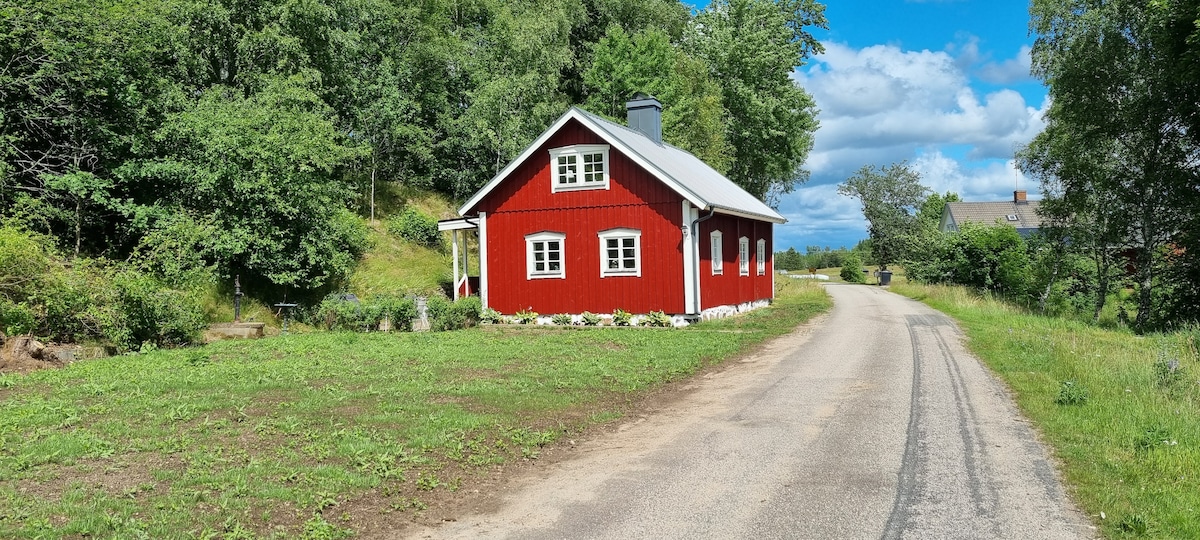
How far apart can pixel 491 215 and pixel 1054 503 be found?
18.3m

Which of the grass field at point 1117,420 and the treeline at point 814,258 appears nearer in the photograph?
the grass field at point 1117,420

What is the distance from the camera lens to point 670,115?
39156mm

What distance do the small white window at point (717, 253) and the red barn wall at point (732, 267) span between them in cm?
15

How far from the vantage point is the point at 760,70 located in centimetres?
4469

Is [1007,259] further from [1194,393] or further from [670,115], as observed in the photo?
[1194,393]

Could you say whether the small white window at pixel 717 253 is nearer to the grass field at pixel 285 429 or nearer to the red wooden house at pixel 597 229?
the red wooden house at pixel 597 229

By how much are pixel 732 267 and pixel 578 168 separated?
614 centimetres

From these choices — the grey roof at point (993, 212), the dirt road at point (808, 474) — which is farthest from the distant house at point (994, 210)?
the dirt road at point (808, 474)

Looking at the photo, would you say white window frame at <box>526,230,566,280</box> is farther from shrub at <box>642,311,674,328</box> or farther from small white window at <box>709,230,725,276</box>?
small white window at <box>709,230,725,276</box>

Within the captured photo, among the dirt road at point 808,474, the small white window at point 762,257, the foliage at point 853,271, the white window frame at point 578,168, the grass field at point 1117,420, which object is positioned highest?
the white window frame at point 578,168

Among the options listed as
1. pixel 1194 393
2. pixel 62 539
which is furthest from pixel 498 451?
pixel 1194 393

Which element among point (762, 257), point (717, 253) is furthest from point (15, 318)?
point (762, 257)

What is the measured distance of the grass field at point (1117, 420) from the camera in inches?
210

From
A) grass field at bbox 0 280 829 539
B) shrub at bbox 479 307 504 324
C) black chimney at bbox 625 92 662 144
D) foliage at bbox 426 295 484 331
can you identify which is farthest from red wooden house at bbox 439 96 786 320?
grass field at bbox 0 280 829 539
